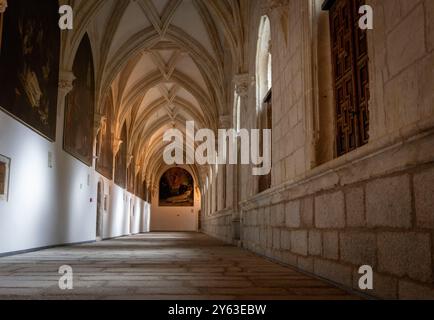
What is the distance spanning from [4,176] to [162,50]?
37.4ft

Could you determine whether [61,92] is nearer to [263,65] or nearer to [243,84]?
[243,84]

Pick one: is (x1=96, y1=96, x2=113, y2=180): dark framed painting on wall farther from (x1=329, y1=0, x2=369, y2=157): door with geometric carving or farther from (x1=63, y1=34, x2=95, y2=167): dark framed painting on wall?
(x1=329, y1=0, x2=369, y2=157): door with geometric carving

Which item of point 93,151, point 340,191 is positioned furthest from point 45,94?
point 340,191

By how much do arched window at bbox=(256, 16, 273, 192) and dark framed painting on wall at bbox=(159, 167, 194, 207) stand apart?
3012 centimetres

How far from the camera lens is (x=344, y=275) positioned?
3.75 m

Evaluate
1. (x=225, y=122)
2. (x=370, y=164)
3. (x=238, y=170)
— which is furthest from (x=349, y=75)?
(x=225, y=122)

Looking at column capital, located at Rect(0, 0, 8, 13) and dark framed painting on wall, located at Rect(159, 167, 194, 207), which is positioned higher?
column capital, located at Rect(0, 0, 8, 13)

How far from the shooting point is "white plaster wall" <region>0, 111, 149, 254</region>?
25.6 feet

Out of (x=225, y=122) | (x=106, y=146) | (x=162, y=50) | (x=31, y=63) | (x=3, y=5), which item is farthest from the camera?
(x=162, y=50)

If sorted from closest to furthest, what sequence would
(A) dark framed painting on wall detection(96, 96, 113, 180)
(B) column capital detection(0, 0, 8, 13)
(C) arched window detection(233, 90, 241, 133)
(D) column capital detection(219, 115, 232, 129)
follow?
(B) column capital detection(0, 0, 8, 13) → (C) arched window detection(233, 90, 241, 133) → (D) column capital detection(219, 115, 232, 129) → (A) dark framed painting on wall detection(96, 96, 113, 180)

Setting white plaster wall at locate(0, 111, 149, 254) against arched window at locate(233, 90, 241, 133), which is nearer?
white plaster wall at locate(0, 111, 149, 254)

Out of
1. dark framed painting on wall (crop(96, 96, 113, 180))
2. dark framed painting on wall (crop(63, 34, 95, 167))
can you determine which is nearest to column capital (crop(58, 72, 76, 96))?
dark framed painting on wall (crop(63, 34, 95, 167))

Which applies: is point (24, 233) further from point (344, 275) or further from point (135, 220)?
point (135, 220)

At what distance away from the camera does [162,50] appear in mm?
17797
